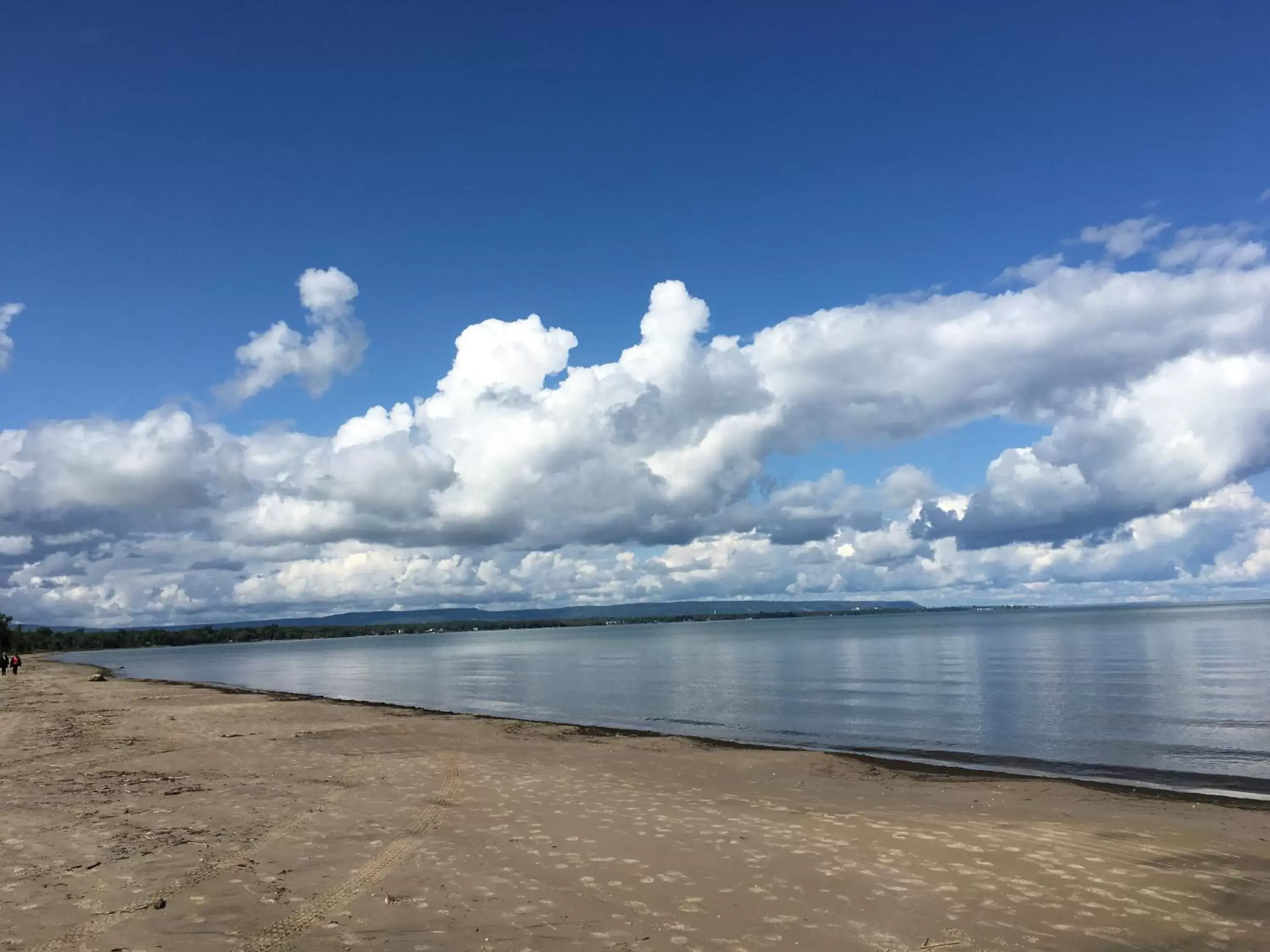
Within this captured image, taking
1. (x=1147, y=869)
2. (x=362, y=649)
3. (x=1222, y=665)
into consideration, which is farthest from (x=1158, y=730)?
(x=362, y=649)

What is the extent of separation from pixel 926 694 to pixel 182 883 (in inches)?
1707

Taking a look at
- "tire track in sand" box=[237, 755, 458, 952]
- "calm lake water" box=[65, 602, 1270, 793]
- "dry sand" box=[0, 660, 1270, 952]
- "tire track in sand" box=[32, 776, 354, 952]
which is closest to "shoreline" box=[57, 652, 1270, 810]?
"calm lake water" box=[65, 602, 1270, 793]

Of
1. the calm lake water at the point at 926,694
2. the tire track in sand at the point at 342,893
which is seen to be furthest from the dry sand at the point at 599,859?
the calm lake water at the point at 926,694

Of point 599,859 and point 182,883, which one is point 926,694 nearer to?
point 599,859

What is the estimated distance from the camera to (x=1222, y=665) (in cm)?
5862

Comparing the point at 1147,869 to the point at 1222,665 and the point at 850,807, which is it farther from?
the point at 1222,665

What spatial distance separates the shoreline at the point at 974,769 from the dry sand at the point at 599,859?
88 centimetres

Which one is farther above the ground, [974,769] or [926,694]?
[974,769]

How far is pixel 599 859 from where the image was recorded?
40.0 ft

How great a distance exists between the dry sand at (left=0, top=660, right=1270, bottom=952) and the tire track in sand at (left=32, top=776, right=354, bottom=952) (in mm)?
50

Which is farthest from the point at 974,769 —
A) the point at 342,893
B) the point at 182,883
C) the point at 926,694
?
the point at 926,694

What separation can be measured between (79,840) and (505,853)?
21.9 feet

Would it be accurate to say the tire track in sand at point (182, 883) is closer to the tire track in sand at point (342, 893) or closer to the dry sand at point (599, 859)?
the dry sand at point (599, 859)

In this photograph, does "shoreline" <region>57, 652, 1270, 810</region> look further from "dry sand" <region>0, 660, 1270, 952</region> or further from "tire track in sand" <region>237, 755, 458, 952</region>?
"tire track in sand" <region>237, 755, 458, 952</region>
